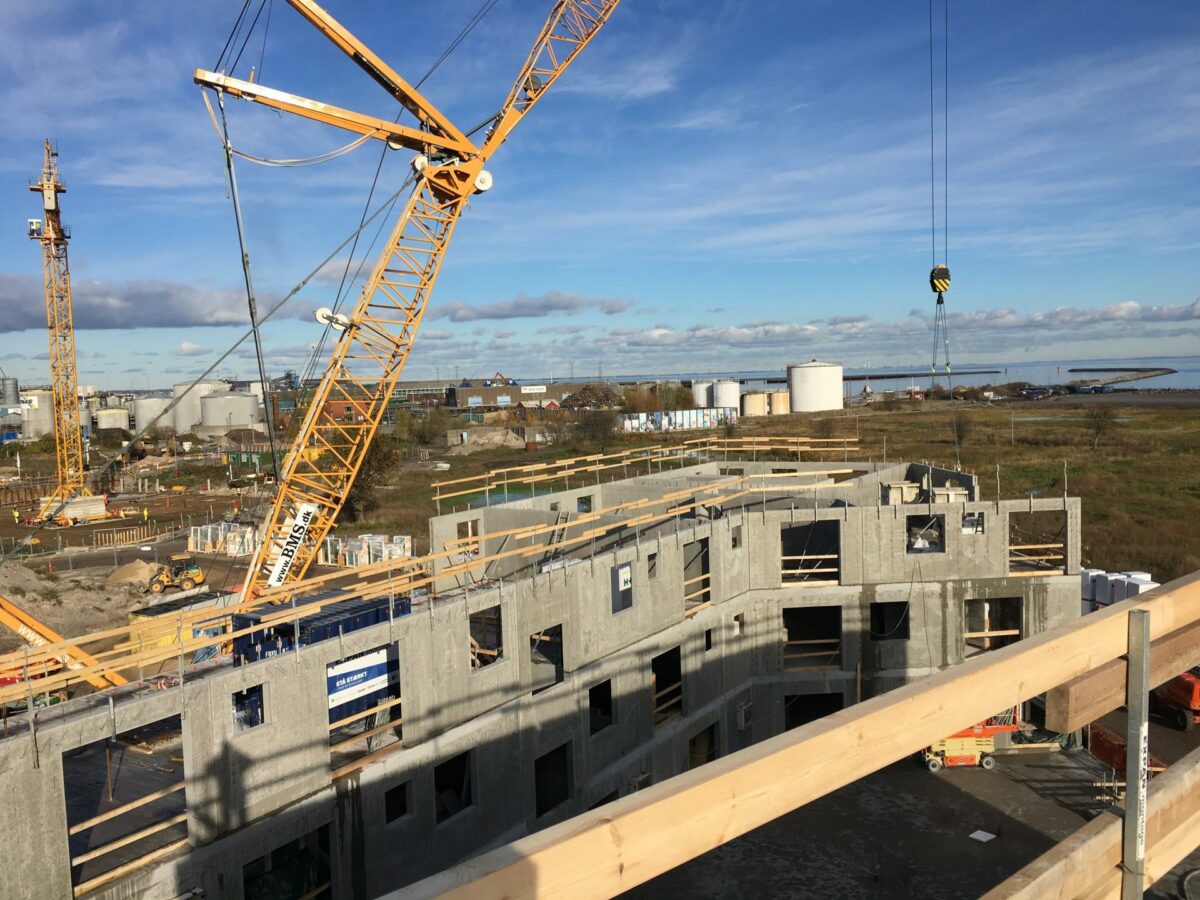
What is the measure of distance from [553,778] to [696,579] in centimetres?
648

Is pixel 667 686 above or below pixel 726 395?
below

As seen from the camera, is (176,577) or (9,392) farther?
(9,392)

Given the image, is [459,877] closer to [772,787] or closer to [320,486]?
[772,787]

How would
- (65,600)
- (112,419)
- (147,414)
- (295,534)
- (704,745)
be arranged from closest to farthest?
(704,745) < (295,534) < (65,600) < (147,414) < (112,419)

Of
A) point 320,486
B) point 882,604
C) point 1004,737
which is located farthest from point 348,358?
point 1004,737

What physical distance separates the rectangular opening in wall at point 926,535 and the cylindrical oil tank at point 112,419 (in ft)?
467

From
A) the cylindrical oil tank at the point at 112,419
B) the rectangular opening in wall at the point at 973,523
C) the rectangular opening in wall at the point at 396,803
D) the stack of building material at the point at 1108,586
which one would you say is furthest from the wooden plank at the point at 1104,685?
the cylindrical oil tank at the point at 112,419

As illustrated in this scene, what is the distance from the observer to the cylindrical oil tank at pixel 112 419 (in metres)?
141

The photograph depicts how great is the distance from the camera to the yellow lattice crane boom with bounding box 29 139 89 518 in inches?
2685

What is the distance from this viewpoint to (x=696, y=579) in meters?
23.4

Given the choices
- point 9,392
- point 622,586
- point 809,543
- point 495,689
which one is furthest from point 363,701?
point 9,392

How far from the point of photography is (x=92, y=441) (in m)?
121

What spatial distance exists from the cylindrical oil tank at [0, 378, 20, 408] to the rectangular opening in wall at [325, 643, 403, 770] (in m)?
210

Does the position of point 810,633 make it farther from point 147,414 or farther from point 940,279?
point 147,414
